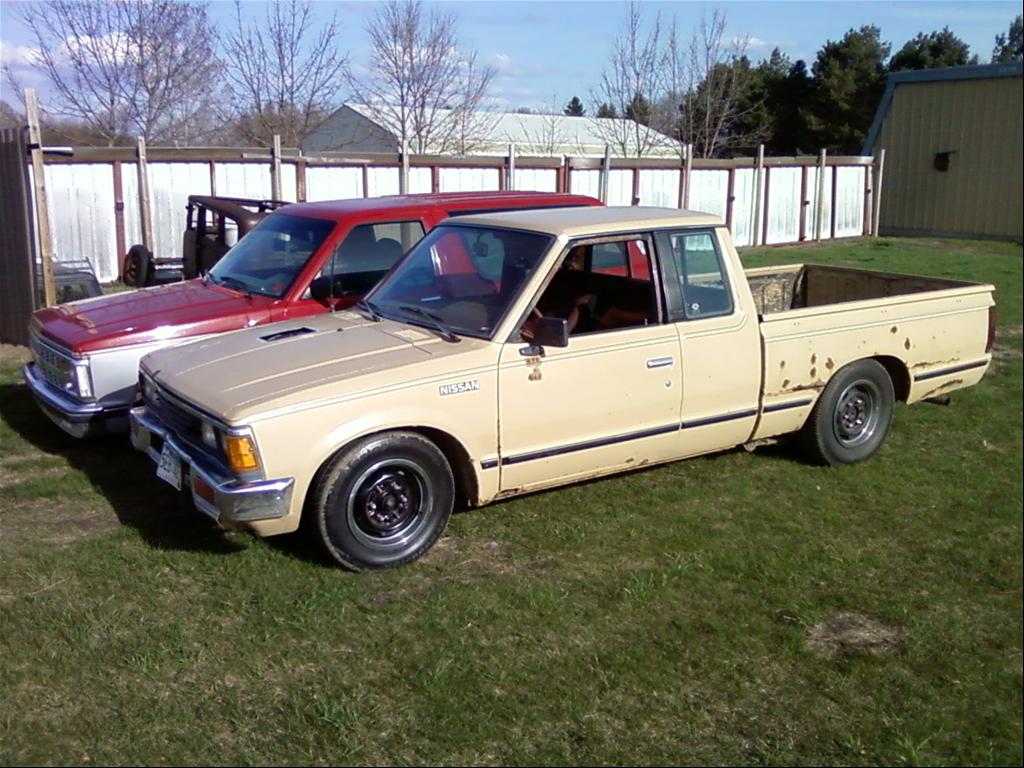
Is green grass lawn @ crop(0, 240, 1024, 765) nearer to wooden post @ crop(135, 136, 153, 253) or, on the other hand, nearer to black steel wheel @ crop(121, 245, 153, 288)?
black steel wheel @ crop(121, 245, 153, 288)

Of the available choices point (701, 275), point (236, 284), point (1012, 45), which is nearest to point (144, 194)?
point (236, 284)

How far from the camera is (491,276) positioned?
5.85 metres

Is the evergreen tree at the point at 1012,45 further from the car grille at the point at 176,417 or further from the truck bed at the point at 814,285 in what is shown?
the truck bed at the point at 814,285

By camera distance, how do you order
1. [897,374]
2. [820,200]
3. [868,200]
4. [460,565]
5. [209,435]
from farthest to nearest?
[868,200] → [820,200] → [897,374] → [460,565] → [209,435]

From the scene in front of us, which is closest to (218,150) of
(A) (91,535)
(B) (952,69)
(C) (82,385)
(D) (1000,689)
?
(C) (82,385)

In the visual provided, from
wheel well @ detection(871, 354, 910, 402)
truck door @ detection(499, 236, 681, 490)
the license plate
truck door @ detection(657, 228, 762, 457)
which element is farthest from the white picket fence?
wheel well @ detection(871, 354, 910, 402)

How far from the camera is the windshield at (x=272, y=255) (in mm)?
7203

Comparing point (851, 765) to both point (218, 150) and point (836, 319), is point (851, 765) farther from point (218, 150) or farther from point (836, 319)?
point (218, 150)

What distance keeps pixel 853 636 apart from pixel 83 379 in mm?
4945

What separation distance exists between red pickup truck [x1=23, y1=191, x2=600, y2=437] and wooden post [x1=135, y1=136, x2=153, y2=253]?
366 inches

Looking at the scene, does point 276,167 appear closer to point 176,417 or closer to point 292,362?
point 176,417

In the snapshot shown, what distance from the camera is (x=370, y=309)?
20.5 ft

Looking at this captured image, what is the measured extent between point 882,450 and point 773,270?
191cm

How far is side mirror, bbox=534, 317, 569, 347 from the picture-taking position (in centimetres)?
532
